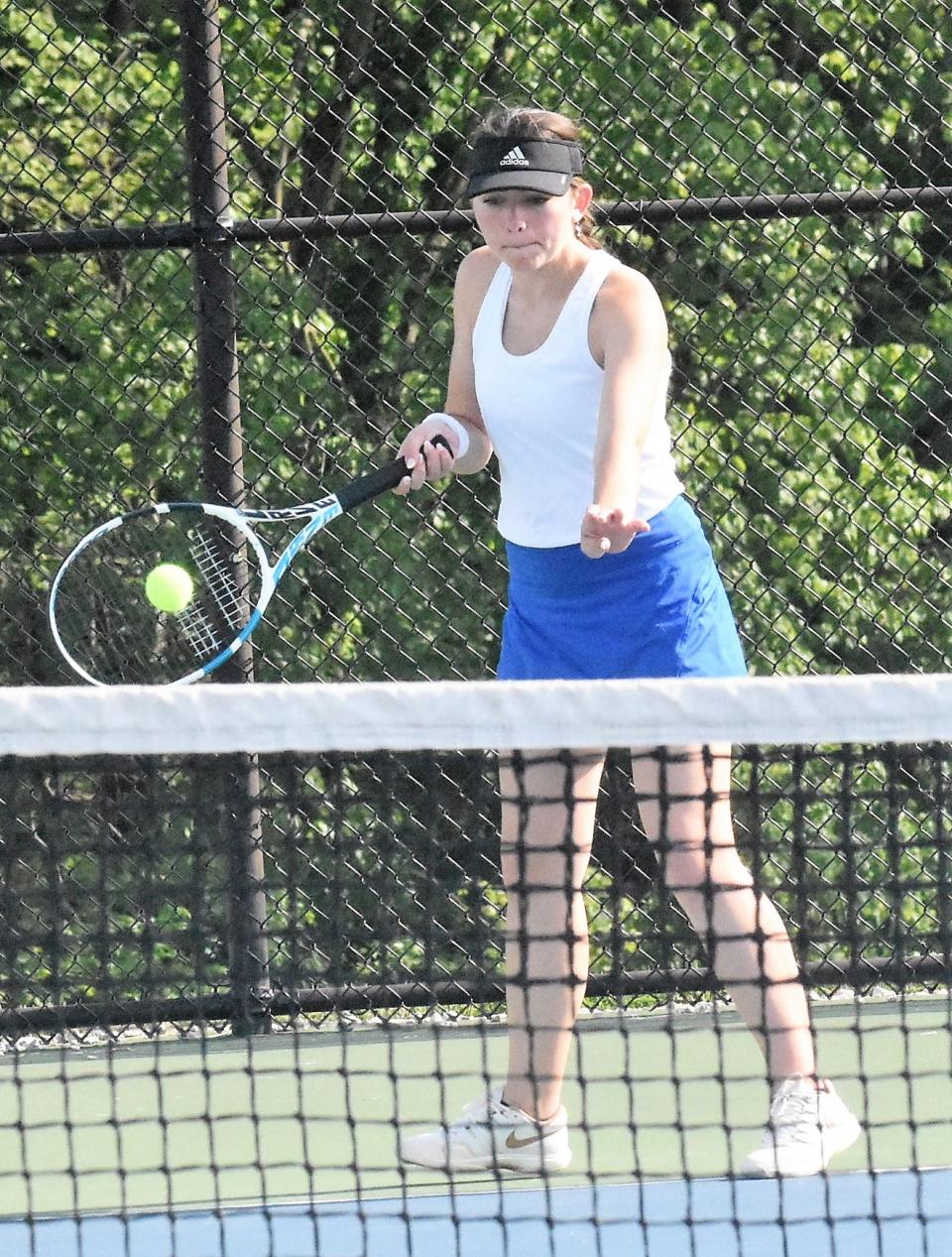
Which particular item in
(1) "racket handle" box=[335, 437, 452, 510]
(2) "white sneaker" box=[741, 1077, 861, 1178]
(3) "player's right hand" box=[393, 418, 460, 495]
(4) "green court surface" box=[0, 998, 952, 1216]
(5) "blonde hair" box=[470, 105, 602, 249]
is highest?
(5) "blonde hair" box=[470, 105, 602, 249]

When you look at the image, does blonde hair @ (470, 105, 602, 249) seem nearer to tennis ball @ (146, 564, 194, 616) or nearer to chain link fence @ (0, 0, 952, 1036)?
Answer: tennis ball @ (146, 564, 194, 616)

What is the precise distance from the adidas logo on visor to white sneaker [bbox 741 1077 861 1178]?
3.95ft

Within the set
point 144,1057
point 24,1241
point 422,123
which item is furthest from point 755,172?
point 24,1241

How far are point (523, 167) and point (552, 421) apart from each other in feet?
1.06

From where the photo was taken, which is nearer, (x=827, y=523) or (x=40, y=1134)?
(x=40, y=1134)

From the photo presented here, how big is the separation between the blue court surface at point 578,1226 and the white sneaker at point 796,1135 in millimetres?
44

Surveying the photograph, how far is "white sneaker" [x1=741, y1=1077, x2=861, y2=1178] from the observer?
101 inches

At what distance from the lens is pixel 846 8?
22.3 feet

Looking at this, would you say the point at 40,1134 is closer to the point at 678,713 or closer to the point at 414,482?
the point at 414,482

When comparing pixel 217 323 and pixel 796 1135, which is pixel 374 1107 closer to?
pixel 796 1135

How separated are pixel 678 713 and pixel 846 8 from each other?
16.9 ft

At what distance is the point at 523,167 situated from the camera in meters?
2.61

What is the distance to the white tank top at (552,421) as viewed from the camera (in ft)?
8.57

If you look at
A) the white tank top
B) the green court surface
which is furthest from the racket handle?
the green court surface
